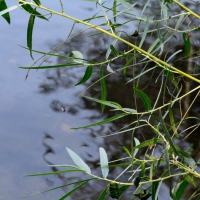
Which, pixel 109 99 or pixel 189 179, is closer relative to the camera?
pixel 189 179

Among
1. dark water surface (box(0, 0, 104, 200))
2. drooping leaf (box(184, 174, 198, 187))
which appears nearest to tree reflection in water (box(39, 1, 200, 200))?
dark water surface (box(0, 0, 104, 200))

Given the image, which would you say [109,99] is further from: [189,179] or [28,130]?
[189,179]

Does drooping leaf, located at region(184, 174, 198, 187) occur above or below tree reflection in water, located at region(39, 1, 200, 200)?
above

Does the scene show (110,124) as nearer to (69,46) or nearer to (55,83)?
(55,83)

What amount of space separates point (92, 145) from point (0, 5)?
69 cm

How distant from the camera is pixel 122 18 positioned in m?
2.13

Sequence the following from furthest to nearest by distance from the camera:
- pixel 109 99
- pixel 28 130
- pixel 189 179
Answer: pixel 109 99
pixel 28 130
pixel 189 179

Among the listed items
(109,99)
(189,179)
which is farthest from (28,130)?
(189,179)

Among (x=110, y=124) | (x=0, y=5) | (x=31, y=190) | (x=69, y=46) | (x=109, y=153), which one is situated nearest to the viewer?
(x=0, y=5)

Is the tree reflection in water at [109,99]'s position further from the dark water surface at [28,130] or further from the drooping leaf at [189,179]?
the drooping leaf at [189,179]

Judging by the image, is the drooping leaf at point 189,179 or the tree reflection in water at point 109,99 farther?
the tree reflection in water at point 109,99

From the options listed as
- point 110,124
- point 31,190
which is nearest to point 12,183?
point 31,190

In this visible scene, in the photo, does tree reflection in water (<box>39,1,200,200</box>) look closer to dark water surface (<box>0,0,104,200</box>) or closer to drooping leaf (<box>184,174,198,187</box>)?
dark water surface (<box>0,0,104,200</box>)

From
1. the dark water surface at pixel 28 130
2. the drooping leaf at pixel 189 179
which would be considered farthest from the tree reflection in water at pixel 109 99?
the drooping leaf at pixel 189 179
